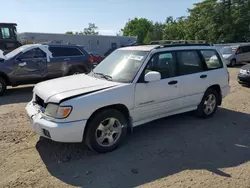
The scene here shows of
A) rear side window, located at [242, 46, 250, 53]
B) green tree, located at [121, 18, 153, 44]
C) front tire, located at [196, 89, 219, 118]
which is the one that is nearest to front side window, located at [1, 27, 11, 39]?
front tire, located at [196, 89, 219, 118]

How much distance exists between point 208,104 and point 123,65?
2.37 meters

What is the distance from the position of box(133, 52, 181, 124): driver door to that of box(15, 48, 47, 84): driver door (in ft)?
18.2

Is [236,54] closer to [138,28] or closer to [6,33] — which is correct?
[6,33]

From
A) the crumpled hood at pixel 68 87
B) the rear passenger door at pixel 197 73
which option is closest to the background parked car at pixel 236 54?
the rear passenger door at pixel 197 73

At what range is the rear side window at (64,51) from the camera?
30.3 ft

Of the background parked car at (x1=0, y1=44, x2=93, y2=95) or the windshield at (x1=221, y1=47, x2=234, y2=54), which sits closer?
the background parked car at (x1=0, y1=44, x2=93, y2=95)

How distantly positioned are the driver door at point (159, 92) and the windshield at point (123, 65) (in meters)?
0.18

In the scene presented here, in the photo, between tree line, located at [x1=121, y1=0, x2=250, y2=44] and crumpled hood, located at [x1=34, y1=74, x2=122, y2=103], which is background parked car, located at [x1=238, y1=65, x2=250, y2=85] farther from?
tree line, located at [x1=121, y1=0, x2=250, y2=44]

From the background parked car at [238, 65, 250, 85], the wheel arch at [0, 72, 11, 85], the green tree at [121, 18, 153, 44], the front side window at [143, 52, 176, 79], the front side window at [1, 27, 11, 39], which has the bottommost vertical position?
the background parked car at [238, 65, 250, 85]

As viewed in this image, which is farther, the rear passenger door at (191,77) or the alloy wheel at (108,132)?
the rear passenger door at (191,77)

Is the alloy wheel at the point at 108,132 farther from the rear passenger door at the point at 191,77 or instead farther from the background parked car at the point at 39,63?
the background parked car at the point at 39,63

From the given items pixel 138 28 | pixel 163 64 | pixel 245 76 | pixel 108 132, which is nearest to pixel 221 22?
pixel 245 76

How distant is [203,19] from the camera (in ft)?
126

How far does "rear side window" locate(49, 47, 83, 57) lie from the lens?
925 centimetres
